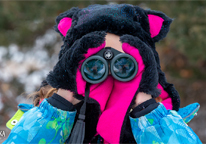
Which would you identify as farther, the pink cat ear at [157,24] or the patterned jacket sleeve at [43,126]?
the pink cat ear at [157,24]

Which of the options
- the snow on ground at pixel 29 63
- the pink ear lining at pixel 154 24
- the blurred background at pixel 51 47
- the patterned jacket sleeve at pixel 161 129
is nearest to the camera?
the patterned jacket sleeve at pixel 161 129

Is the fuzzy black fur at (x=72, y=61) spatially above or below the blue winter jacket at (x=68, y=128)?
above

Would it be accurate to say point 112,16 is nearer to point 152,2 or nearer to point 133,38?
point 133,38

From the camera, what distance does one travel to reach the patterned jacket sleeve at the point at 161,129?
649 mm

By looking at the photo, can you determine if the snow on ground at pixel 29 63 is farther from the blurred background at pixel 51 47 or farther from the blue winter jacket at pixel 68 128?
the blue winter jacket at pixel 68 128

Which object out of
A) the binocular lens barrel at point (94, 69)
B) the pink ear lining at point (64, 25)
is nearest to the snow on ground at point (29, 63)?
the pink ear lining at point (64, 25)

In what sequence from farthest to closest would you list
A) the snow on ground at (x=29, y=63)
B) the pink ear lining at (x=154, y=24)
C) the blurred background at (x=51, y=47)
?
the snow on ground at (x=29, y=63)
the blurred background at (x=51, y=47)
the pink ear lining at (x=154, y=24)

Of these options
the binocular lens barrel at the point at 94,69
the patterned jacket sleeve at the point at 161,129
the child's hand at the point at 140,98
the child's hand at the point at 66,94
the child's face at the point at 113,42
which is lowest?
the patterned jacket sleeve at the point at 161,129

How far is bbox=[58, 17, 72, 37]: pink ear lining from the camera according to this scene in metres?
0.81

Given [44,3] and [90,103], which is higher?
[44,3]

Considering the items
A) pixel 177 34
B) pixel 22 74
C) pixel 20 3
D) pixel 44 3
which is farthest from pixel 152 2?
pixel 22 74

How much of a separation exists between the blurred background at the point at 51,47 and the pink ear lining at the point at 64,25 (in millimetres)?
1278

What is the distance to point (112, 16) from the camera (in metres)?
0.73

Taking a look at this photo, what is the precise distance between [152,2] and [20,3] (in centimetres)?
161
